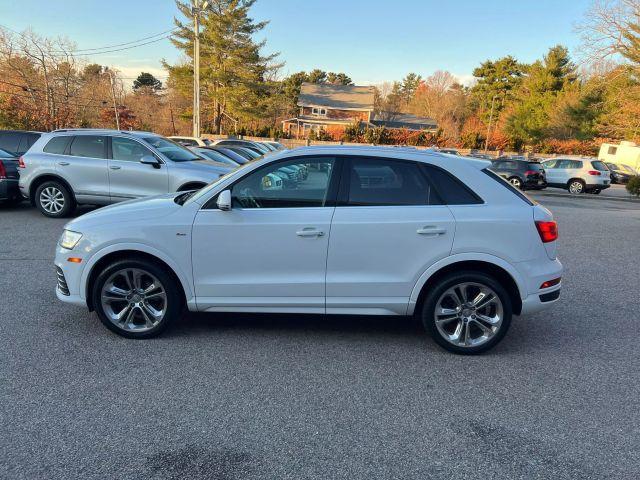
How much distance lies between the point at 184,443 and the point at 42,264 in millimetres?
4794

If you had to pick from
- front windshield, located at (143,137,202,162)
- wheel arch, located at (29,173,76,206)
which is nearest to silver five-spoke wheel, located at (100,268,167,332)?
front windshield, located at (143,137,202,162)

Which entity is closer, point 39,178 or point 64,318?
point 64,318

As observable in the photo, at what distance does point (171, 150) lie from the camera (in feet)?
31.7

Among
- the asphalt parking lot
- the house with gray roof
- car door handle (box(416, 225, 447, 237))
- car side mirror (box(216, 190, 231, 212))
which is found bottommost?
the asphalt parking lot

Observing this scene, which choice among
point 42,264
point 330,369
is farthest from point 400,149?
point 42,264

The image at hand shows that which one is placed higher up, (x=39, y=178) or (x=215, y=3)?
(x=215, y=3)

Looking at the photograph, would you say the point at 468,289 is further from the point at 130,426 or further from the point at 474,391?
the point at 130,426

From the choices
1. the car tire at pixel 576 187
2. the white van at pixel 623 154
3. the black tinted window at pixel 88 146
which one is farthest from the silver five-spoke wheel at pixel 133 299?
the white van at pixel 623 154

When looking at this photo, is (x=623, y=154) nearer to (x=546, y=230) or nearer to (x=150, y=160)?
(x=150, y=160)

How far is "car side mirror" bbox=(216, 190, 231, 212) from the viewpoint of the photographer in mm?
3830

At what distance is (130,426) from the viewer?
293 centimetres

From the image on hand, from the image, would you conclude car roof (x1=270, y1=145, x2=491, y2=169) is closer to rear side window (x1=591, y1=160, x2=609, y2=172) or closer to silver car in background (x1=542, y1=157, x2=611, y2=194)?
silver car in background (x1=542, y1=157, x2=611, y2=194)

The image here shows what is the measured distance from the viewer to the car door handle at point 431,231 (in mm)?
3834

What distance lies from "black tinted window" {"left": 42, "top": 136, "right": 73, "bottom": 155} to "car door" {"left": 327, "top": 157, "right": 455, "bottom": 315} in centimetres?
772
